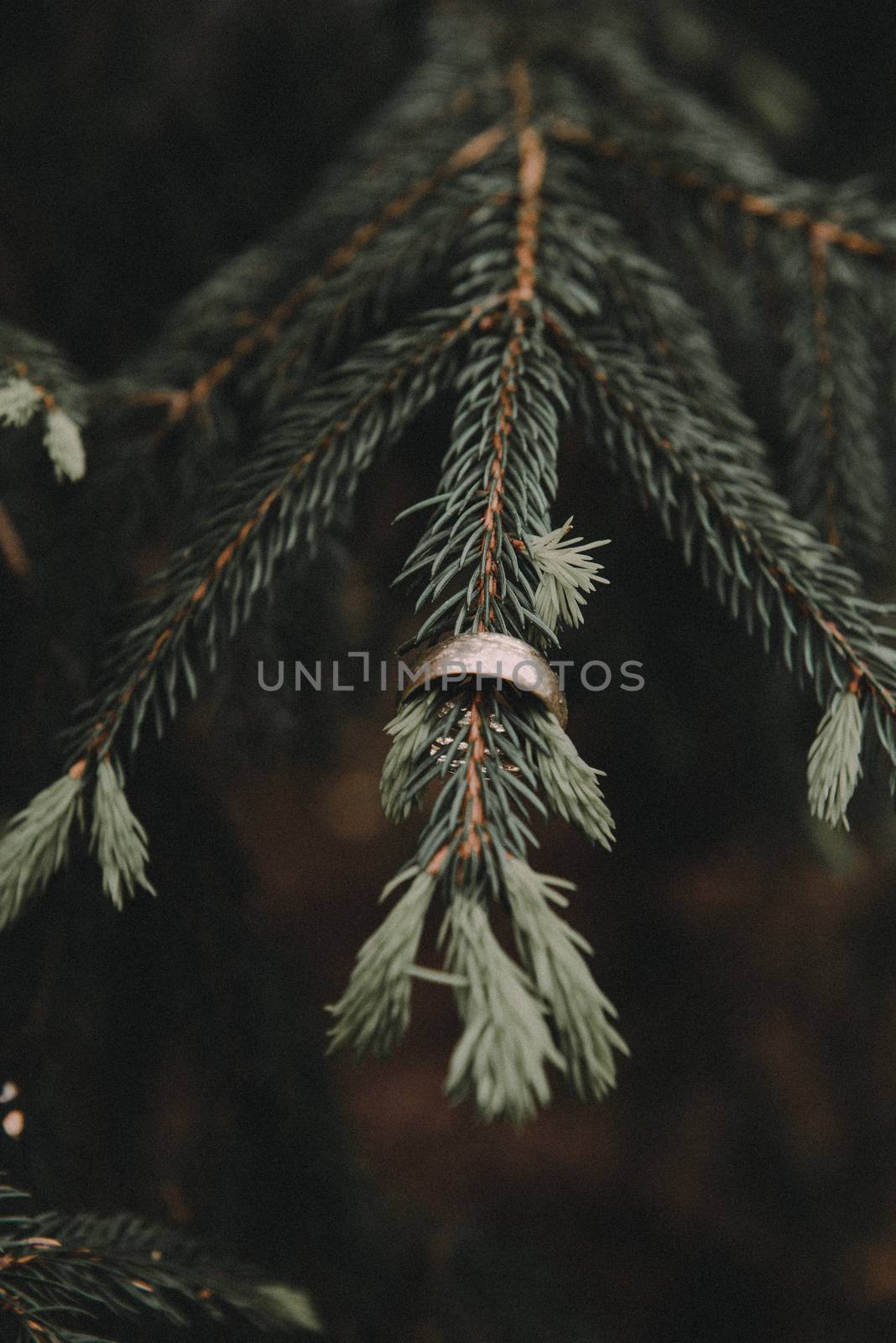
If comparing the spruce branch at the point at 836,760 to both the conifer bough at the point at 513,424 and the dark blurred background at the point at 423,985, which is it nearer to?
the conifer bough at the point at 513,424

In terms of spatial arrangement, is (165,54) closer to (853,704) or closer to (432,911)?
(853,704)

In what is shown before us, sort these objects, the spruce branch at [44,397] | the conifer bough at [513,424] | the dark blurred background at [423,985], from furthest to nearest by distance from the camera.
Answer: the dark blurred background at [423,985]
the spruce branch at [44,397]
the conifer bough at [513,424]

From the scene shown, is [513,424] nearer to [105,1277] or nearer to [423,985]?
[105,1277]

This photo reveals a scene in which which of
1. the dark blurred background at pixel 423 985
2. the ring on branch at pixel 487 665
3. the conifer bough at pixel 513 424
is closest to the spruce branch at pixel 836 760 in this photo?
the conifer bough at pixel 513 424

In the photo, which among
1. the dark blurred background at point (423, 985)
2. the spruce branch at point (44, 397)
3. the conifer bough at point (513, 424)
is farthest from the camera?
the dark blurred background at point (423, 985)

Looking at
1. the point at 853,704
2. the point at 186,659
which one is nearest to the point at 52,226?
the point at 186,659
